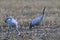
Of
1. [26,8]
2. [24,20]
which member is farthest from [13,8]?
[24,20]

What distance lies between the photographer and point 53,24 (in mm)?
12578

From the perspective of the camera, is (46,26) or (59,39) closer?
(59,39)

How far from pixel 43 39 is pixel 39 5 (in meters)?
9.80

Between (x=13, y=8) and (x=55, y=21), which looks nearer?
(x=55, y=21)

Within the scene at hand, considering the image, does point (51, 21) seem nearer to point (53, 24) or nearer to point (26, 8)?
point (53, 24)

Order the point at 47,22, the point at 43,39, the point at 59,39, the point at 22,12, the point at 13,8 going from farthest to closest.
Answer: the point at 13,8 < the point at 22,12 < the point at 47,22 < the point at 43,39 < the point at 59,39

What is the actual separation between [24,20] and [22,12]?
3140 millimetres

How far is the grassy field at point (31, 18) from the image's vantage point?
375 inches

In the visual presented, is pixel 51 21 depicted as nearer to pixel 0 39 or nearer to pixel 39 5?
pixel 0 39

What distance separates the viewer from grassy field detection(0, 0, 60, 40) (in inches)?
375

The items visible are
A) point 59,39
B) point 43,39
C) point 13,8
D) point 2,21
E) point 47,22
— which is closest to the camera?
point 59,39

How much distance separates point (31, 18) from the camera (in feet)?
47.1

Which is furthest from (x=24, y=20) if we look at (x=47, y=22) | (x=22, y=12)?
(x=22, y=12)

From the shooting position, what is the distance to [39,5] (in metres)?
19.0
